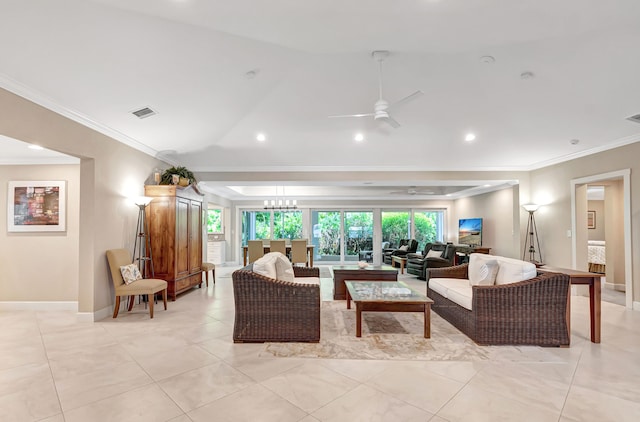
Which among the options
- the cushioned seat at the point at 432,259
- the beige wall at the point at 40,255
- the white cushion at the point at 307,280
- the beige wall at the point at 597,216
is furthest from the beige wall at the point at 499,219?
the beige wall at the point at 40,255

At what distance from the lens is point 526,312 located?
323 cm

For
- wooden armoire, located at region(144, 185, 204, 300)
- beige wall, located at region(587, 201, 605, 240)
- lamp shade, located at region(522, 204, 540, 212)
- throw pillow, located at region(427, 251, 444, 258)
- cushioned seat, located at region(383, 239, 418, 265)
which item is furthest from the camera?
cushioned seat, located at region(383, 239, 418, 265)

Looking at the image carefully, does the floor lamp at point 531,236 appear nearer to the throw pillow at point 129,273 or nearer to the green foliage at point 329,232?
the green foliage at point 329,232

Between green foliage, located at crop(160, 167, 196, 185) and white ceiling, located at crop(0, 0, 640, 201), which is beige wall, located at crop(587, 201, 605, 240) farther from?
green foliage, located at crop(160, 167, 196, 185)

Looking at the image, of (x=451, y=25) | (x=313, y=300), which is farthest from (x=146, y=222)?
(x=451, y=25)

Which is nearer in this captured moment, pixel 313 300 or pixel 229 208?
pixel 313 300

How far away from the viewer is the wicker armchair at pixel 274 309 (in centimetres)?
331

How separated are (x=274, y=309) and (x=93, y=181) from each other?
9.80ft

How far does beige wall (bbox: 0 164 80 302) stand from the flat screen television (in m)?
9.12

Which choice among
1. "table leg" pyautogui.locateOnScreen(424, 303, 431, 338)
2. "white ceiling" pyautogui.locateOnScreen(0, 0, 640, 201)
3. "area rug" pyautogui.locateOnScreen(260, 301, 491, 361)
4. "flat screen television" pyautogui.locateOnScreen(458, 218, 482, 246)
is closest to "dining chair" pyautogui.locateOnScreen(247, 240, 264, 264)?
"white ceiling" pyautogui.locateOnScreen(0, 0, 640, 201)

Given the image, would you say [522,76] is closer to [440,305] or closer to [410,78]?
[410,78]

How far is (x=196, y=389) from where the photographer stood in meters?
2.42

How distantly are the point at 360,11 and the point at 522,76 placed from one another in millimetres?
2456

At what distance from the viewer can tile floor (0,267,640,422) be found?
2.12 metres
